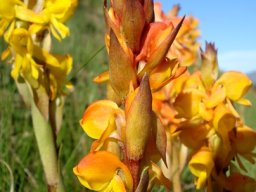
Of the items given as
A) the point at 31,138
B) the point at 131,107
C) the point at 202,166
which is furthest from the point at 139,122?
the point at 31,138

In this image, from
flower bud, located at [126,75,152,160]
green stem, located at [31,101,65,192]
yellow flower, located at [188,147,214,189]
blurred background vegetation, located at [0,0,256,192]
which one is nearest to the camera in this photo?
flower bud, located at [126,75,152,160]

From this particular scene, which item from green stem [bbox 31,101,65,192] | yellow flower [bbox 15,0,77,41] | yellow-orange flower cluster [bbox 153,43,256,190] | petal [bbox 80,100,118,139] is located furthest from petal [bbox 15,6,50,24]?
petal [bbox 80,100,118,139]

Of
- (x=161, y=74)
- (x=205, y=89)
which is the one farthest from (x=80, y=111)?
(x=161, y=74)

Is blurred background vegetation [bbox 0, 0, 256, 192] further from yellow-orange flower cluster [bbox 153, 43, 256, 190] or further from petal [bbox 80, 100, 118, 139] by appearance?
petal [bbox 80, 100, 118, 139]

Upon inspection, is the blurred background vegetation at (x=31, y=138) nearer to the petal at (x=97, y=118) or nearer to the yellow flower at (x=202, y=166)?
the yellow flower at (x=202, y=166)

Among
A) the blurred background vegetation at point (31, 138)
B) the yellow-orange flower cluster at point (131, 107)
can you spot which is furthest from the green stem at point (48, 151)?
the yellow-orange flower cluster at point (131, 107)

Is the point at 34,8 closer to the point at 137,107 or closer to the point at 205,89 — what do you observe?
the point at 205,89

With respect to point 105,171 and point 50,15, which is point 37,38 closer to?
point 50,15
